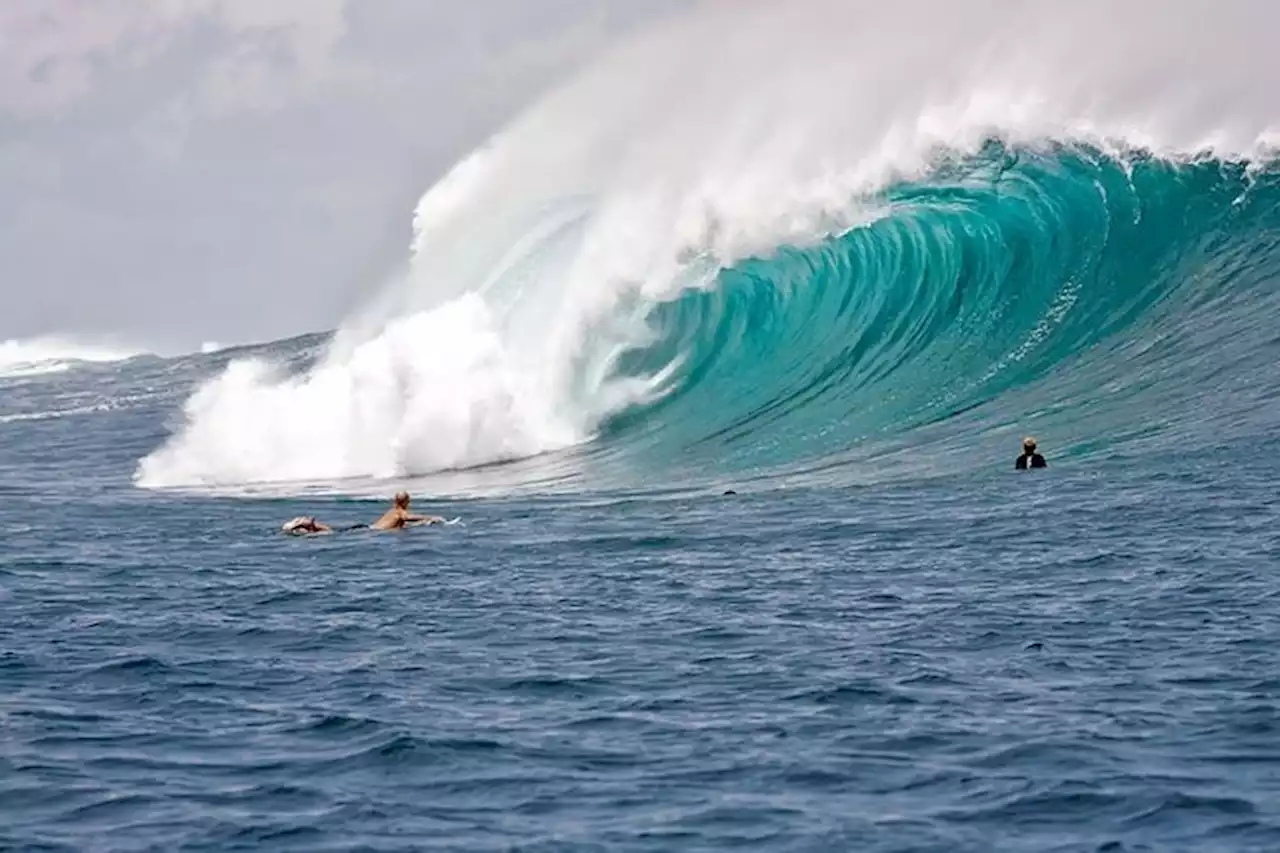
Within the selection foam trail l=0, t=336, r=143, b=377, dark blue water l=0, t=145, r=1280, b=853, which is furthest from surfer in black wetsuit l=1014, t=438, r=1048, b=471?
foam trail l=0, t=336, r=143, b=377

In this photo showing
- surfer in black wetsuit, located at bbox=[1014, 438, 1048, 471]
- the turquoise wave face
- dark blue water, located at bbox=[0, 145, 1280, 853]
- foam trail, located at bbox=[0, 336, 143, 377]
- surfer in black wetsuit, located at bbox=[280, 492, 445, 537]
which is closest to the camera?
dark blue water, located at bbox=[0, 145, 1280, 853]

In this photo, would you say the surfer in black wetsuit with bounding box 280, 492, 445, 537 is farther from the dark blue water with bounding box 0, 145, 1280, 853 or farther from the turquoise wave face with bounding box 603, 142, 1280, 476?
the turquoise wave face with bounding box 603, 142, 1280, 476

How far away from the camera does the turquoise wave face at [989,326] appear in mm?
24781

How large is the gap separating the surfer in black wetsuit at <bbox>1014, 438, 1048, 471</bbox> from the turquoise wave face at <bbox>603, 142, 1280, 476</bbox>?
3.25ft

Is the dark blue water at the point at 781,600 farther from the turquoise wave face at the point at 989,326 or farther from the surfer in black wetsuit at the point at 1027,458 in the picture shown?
the surfer in black wetsuit at the point at 1027,458

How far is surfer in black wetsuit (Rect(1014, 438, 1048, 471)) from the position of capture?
21.3 metres

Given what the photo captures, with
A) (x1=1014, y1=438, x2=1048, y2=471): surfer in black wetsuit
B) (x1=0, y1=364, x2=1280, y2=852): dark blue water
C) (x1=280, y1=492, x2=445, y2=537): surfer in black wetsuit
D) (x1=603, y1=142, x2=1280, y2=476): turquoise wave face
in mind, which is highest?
(x1=603, y1=142, x2=1280, y2=476): turquoise wave face

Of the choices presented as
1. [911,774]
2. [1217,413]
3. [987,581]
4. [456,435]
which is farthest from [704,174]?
[911,774]

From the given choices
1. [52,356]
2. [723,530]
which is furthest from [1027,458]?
[52,356]

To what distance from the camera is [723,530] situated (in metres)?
19.0

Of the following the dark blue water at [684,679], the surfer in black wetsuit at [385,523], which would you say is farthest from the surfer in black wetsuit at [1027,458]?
the surfer in black wetsuit at [385,523]

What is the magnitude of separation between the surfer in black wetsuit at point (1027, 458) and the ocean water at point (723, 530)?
447 mm

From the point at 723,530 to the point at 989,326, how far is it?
11.1 m

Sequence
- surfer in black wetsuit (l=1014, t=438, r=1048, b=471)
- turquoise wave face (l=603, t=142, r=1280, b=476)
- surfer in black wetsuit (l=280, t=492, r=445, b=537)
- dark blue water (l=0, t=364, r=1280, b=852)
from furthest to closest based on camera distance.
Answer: turquoise wave face (l=603, t=142, r=1280, b=476), surfer in black wetsuit (l=1014, t=438, r=1048, b=471), surfer in black wetsuit (l=280, t=492, r=445, b=537), dark blue water (l=0, t=364, r=1280, b=852)
